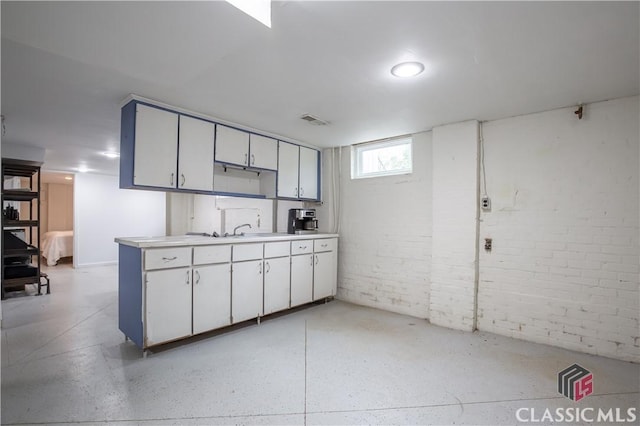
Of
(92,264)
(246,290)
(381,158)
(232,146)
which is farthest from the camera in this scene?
(92,264)

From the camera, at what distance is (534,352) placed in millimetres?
2859

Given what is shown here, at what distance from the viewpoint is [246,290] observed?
3.36m

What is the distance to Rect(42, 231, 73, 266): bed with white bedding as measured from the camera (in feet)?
25.3

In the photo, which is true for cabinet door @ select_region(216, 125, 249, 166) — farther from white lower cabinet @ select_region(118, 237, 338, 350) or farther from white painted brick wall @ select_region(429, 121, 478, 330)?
white painted brick wall @ select_region(429, 121, 478, 330)

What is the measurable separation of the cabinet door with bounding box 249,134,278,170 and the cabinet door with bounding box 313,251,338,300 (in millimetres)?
1380

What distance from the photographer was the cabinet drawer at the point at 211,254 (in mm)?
2935

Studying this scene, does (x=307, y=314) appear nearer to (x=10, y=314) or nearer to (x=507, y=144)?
(x=507, y=144)

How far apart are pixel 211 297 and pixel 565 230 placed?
352cm

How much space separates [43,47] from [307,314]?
3.46 m

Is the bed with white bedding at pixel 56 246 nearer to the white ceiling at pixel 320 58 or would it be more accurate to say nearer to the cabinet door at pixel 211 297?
the white ceiling at pixel 320 58

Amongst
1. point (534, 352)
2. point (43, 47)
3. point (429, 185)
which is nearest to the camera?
point (43, 47)

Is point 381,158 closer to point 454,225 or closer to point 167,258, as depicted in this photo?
point 454,225

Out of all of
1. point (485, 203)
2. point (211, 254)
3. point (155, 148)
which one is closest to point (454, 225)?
point (485, 203)

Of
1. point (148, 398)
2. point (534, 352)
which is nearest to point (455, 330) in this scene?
point (534, 352)
